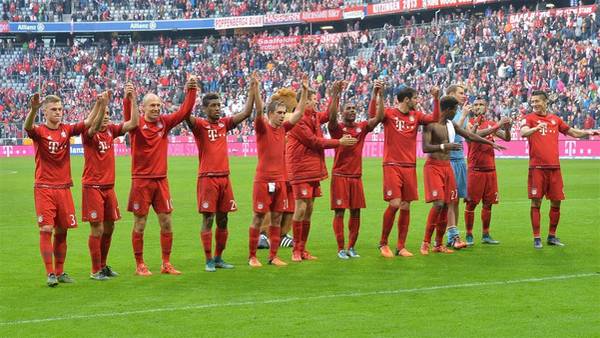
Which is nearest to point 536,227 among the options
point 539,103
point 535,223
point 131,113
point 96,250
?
point 535,223

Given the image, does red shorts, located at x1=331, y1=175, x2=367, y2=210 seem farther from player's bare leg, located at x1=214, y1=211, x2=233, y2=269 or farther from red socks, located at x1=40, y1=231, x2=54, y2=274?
red socks, located at x1=40, y1=231, x2=54, y2=274

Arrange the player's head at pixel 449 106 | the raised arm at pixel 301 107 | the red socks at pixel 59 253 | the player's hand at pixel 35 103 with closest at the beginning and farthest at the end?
the player's hand at pixel 35 103, the red socks at pixel 59 253, the raised arm at pixel 301 107, the player's head at pixel 449 106

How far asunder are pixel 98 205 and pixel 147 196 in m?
0.65

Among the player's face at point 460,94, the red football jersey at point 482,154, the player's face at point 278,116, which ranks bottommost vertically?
the red football jersey at point 482,154

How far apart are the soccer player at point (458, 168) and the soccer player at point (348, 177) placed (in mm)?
1525

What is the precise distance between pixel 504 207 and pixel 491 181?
6.25m

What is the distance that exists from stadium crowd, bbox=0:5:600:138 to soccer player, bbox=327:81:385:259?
30.2 metres

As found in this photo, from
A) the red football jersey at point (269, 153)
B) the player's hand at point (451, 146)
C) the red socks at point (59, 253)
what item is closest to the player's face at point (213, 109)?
the red football jersey at point (269, 153)

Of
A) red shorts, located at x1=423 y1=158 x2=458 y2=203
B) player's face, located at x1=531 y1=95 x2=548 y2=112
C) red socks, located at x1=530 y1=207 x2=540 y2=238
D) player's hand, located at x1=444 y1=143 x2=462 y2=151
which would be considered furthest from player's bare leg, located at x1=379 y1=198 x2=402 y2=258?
player's face, located at x1=531 y1=95 x2=548 y2=112

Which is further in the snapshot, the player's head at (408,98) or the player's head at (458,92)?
the player's head at (458,92)

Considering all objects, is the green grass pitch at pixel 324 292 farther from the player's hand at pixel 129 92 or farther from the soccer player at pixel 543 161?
the player's hand at pixel 129 92

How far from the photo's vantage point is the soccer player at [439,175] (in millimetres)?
14812

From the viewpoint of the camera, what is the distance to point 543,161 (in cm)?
1566

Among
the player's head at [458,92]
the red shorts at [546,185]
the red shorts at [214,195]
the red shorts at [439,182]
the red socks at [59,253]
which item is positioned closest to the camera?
the red socks at [59,253]
